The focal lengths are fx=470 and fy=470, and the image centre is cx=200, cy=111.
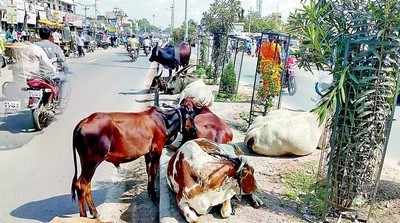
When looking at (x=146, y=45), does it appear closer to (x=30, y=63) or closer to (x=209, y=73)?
(x=209, y=73)

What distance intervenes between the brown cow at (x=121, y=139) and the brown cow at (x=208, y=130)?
296mm

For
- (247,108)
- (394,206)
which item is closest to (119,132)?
(394,206)

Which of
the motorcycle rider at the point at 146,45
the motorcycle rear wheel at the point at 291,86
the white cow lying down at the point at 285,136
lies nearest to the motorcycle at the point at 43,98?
the white cow lying down at the point at 285,136

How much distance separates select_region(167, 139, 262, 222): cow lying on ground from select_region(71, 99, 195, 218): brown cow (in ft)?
1.32

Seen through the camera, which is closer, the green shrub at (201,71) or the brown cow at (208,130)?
the brown cow at (208,130)

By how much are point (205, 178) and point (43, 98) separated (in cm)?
544

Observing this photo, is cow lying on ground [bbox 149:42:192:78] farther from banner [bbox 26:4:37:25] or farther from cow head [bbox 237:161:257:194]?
banner [bbox 26:4:37:25]

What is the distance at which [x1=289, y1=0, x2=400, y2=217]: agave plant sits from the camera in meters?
4.52

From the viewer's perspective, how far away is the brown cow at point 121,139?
15.7 ft

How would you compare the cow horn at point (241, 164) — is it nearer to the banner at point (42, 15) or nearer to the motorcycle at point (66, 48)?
the motorcycle at point (66, 48)

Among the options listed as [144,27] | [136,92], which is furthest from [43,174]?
[144,27]

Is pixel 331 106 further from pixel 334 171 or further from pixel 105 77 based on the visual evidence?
pixel 105 77

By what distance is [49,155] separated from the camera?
7.34 meters

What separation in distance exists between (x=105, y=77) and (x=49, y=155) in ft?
36.1
